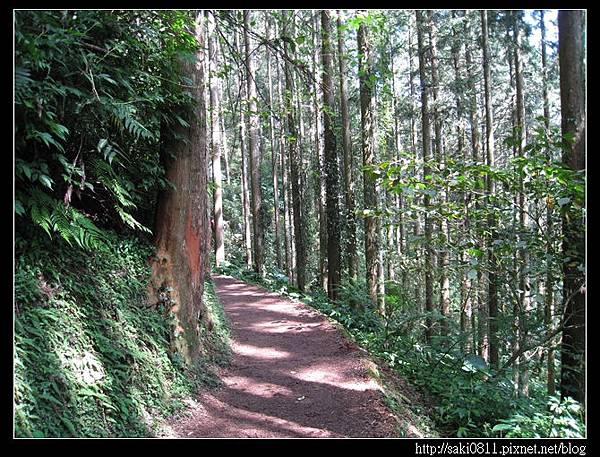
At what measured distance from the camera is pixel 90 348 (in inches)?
155

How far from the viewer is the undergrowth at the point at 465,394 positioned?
14.0 ft

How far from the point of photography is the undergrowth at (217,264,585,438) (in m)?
4.28

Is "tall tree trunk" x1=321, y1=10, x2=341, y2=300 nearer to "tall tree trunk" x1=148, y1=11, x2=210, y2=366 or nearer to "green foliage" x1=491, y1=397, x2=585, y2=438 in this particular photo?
"tall tree trunk" x1=148, y1=11, x2=210, y2=366

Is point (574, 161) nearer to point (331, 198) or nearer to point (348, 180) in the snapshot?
point (348, 180)

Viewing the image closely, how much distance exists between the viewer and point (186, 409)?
4.65 meters

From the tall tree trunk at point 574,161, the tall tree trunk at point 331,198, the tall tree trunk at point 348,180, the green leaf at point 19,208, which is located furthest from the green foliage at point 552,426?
the tall tree trunk at point 331,198

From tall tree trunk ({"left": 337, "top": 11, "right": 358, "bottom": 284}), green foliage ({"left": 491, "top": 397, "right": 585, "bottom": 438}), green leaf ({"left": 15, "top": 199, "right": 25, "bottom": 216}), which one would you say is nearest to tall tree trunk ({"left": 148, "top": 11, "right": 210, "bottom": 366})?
green leaf ({"left": 15, "top": 199, "right": 25, "bottom": 216})

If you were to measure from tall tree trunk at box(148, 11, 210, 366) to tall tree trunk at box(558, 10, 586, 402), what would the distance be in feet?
15.5

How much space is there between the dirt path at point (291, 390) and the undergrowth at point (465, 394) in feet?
2.79

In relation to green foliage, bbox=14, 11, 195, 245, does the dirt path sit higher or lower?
lower

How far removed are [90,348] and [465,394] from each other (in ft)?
15.4

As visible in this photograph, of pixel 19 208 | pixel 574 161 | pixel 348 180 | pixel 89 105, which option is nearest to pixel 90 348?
pixel 19 208
